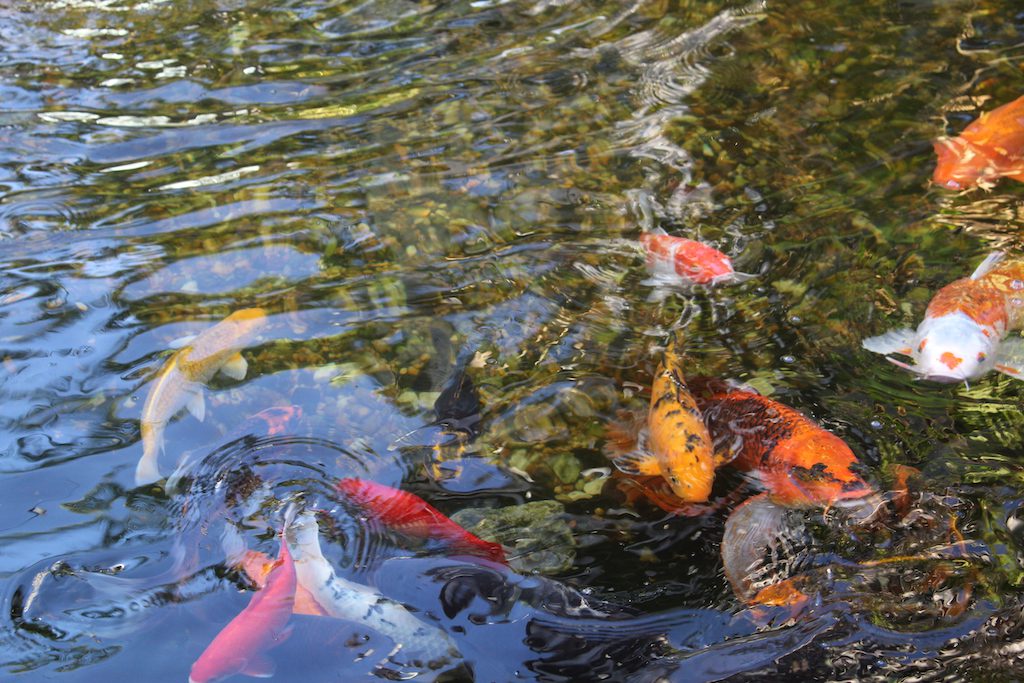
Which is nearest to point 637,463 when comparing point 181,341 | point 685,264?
point 685,264

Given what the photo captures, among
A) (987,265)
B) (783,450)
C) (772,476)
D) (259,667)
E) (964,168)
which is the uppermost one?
(964,168)

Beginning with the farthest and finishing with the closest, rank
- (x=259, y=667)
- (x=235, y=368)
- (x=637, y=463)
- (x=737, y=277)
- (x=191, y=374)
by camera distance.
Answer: (x=737, y=277) → (x=235, y=368) → (x=191, y=374) → (x=637, y=463) → (x=259, y=667)

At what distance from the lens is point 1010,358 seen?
14.5 ft

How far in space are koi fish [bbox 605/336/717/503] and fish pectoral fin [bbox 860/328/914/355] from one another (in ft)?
3.71

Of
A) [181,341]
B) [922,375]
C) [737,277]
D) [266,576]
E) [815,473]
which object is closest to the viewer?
[266,576]

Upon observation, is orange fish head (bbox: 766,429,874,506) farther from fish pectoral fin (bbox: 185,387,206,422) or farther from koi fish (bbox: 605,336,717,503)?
fish pectoral fin (bbox: 185,387,206,422)

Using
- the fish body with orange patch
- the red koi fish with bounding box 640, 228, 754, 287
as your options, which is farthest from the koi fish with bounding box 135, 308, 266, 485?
the fish body with orange patch

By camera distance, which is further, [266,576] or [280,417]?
[280,417]

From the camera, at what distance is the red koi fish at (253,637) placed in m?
3.38

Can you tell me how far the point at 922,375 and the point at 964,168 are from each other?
195 cm

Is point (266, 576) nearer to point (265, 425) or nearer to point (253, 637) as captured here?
point (253, 637)

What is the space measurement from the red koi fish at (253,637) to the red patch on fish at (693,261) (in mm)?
2875

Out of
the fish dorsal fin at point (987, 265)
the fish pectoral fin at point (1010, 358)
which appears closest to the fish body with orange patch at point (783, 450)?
the fish pectoral fin at point (1010, 358)

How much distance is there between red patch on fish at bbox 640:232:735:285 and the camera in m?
4.97
